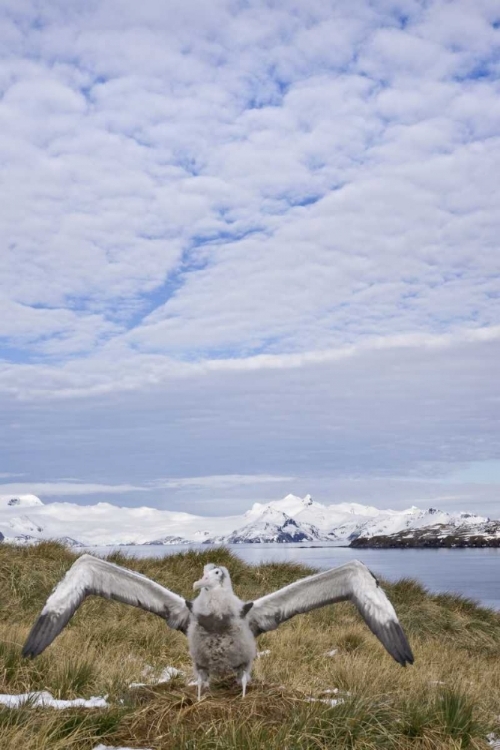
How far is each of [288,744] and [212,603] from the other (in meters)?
1.36

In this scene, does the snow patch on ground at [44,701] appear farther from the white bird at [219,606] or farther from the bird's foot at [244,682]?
the bird's foot at [244,682]

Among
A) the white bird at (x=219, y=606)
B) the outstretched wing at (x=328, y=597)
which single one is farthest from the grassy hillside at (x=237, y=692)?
the outstretched wing at (x=328, y=597)

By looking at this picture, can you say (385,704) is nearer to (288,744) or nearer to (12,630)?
(288,744)

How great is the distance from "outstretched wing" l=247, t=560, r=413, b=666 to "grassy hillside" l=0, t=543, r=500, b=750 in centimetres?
55

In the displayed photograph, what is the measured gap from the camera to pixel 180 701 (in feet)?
17.7

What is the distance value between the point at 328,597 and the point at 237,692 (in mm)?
1143

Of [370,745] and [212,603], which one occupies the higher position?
[212,603]

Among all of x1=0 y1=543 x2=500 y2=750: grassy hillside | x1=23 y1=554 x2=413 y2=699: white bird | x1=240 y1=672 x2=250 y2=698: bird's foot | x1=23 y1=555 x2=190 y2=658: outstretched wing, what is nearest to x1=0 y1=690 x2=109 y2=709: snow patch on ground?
x1=0 y1=543 x2=500 y2=750: grassy hillside

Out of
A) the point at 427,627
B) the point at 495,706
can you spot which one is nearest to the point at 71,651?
the point at 495,706

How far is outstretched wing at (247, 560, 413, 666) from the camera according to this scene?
6215 millimetres

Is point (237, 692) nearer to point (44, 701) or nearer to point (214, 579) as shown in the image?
point (214, 579)

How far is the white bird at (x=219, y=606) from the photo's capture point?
5.89 meters

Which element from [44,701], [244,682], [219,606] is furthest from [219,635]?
[44,701]

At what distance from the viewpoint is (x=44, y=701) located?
5.70 metres
